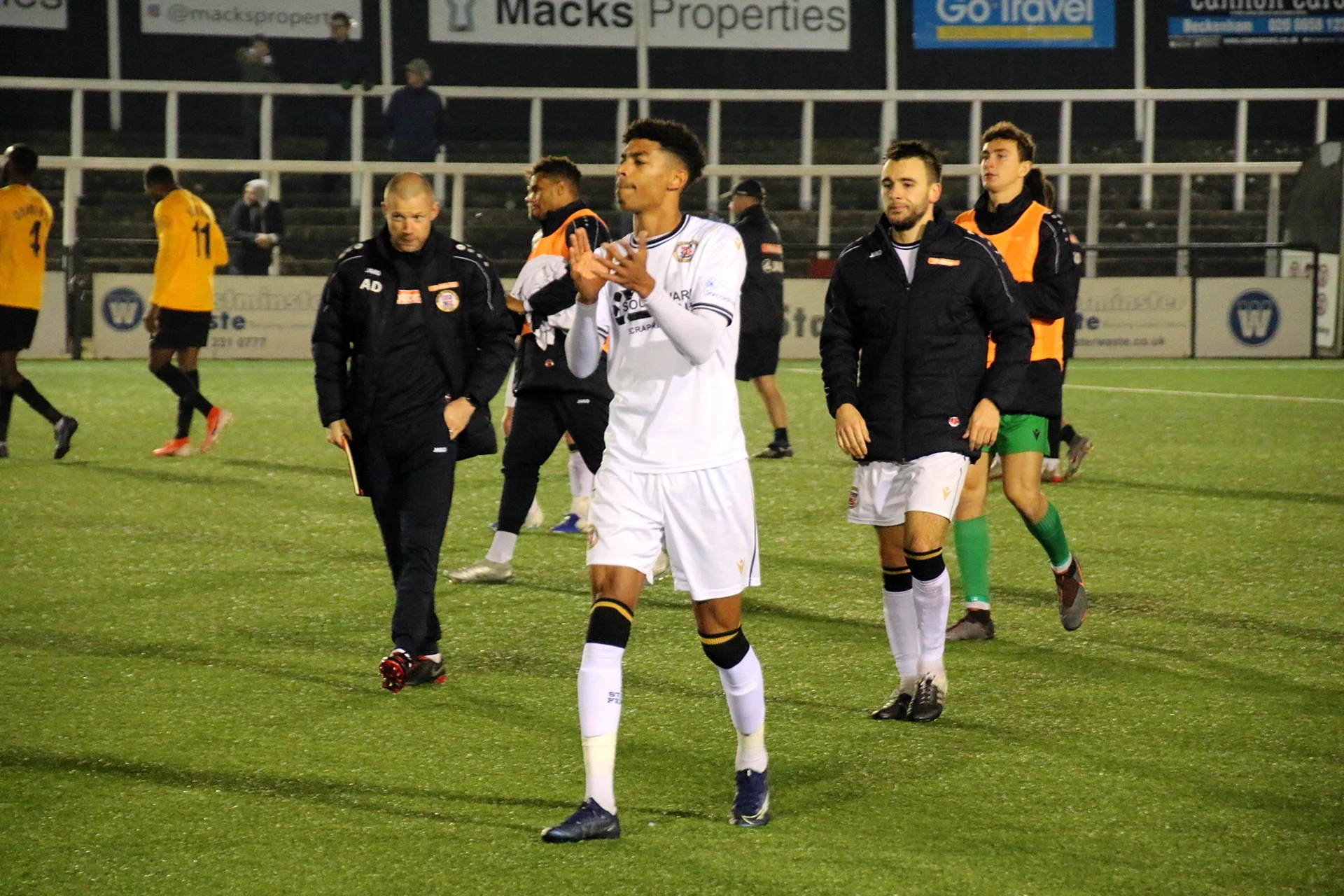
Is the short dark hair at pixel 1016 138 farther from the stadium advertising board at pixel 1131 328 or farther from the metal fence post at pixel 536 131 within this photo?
the metal fence post at pixel 536 131

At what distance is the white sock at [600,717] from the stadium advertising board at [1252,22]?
25762mm

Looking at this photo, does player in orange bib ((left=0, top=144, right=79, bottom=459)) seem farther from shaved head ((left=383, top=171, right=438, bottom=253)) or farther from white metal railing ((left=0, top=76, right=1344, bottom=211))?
white metal railing ((left=0, top=76, right=1344, bottom=211))

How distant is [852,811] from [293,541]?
5.20 metres

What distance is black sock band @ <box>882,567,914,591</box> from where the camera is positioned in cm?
570

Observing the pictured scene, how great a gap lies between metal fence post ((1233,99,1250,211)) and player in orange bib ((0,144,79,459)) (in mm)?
18105

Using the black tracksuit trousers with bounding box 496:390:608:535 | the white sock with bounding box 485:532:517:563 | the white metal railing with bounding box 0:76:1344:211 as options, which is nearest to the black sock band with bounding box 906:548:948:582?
the black tracksuit trousers with bounding box 496:390:608:535

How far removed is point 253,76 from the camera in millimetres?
24312

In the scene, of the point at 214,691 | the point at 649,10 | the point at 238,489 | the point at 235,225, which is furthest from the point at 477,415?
the point at 649,10

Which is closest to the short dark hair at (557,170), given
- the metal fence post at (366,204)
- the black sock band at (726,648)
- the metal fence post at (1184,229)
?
the black sock band at (726,648)

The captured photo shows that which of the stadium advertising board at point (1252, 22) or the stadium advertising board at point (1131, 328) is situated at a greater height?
the stadium advertising board at point (1252, 22)

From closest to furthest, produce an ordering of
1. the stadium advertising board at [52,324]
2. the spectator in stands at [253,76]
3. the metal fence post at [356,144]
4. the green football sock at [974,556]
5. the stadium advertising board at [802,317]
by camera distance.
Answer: the green football sock at [974,556] < the stadium advertising board at [52,324] < the stadium advertising board at [802,317] < the metal fence post at [356,144] < the spectator in stands at [253,76]

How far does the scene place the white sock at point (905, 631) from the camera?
5.70 meters

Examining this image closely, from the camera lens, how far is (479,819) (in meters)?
4.59

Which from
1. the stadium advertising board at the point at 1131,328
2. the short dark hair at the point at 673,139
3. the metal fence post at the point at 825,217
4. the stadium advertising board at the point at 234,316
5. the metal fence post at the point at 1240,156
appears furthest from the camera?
the metal fence post at the point at 1240,156
